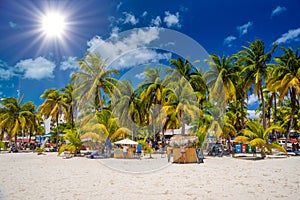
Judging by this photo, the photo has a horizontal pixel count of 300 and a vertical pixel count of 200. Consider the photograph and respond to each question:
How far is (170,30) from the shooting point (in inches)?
481

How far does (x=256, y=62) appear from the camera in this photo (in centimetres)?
2641

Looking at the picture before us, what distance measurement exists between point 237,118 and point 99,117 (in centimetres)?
1992

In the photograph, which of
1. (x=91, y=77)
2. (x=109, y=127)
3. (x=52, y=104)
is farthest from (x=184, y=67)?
(x=52, y=104)

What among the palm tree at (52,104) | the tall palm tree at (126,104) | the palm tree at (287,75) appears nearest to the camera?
the palm tree at (287,75)

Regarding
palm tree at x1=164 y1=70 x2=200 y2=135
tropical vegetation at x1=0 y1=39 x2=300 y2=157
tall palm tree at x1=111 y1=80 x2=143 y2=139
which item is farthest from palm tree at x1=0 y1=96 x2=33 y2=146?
palm tree at x1=164 y1=70 x2=200 y2=135

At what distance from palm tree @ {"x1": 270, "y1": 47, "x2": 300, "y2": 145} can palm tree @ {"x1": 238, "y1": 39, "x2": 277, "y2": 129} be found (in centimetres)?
135

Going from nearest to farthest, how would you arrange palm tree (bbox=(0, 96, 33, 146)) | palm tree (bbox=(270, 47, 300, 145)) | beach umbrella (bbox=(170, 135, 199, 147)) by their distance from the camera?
beach umbrella (bbox=(170, 135, 199, 147)) → palm tree (bbox=(270, 47, 300, 145)) → palm tree (bbox=(0, 96, 33, 146))

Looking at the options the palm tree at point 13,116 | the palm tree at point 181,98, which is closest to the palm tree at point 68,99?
the palm tree at point 13,116

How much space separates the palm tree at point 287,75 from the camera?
23219 mm

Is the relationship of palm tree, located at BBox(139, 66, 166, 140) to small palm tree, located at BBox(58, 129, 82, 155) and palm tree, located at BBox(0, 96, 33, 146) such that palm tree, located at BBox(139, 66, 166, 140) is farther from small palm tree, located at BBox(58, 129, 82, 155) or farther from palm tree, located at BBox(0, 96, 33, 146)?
palm tree, located at BBox(0, 96, 33, 146)

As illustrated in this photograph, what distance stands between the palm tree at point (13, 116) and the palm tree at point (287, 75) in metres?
28.4

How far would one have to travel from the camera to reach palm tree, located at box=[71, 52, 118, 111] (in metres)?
27.0

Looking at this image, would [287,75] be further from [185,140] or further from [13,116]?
[13,116]

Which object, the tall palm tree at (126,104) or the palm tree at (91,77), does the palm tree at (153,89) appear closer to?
the tall palm tree at (126,104)
